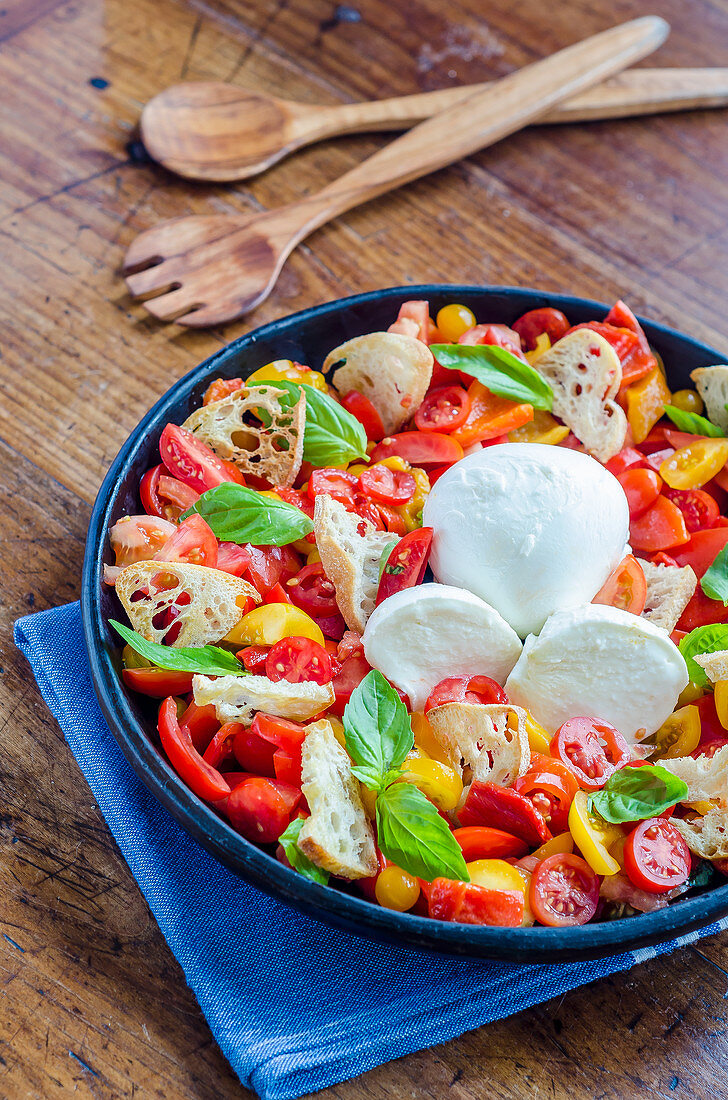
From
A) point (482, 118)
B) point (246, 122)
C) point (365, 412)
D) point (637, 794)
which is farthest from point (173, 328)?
point (637, 794)

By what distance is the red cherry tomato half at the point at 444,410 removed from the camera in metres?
2.11

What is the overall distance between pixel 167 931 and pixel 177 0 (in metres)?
3.32

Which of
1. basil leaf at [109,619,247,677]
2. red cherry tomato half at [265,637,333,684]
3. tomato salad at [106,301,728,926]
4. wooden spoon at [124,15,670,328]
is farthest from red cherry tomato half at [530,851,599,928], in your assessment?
wooden spoon at [124,15,670,328]

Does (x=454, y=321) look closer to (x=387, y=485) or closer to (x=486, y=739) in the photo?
(x=387, y=485)

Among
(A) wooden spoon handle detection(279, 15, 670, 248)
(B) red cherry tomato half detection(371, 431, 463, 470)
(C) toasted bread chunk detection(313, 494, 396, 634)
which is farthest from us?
(A) wooden spoon handle detection(279, 15, 670, 248)

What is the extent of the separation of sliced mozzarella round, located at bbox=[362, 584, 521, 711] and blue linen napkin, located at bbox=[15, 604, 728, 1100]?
47 cm

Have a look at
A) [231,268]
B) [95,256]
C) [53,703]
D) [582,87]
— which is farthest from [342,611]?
[582,87]

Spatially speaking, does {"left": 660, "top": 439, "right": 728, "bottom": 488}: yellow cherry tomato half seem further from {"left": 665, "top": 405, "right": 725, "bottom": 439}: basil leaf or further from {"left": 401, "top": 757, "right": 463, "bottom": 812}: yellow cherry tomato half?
{"left": 401, "top": 757, "right": 463, "bottom": 812}: yellow cherry tomato half

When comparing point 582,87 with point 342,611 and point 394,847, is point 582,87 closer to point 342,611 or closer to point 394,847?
point 342,611

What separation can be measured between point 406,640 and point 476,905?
0.49 m

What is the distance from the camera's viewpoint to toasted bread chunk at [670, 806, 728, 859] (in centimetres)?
155

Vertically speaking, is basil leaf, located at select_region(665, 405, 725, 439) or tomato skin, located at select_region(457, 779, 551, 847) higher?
basil leaf, located at select_region(665, 405, 725, 439)

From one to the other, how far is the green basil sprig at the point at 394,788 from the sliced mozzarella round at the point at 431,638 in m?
0.14

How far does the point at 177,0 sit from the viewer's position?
11.5ft
